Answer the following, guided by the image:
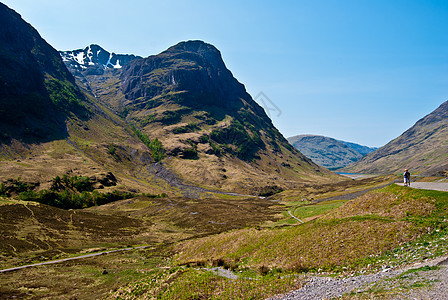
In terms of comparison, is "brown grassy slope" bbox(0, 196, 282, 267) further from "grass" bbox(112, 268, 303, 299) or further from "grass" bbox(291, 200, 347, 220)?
"grass" bbox(112, 268, 303, 299)

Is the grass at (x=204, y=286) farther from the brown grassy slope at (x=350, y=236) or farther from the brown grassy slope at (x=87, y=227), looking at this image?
the brown grassy slope at (x=87, y=227)

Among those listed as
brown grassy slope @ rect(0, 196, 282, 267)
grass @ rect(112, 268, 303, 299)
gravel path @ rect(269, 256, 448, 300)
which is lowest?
brown grassy slope @ rect(0, 196, 282, 267)

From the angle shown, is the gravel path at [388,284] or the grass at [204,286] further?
the grass at [204,286]

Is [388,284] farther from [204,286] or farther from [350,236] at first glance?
[204,286]

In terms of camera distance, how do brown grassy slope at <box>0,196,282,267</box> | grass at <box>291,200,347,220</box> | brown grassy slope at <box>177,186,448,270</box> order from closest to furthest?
1. brown grassy slope at <box>177,186,448,270</box>
2. brown grassy slope at <box>0,196,282,267</box>
3. grass at <box>291,200,347,220</box>

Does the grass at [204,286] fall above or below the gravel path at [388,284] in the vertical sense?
below

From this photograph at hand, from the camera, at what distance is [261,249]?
3681 centimetres

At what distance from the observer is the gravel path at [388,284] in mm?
15594

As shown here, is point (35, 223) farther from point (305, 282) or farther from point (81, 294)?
point (305, 282)

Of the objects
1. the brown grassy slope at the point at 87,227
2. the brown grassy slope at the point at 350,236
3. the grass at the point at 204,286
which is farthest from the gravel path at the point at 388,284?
the brown grassy slope at the point at 87,227

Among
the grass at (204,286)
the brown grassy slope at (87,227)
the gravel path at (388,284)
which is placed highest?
the gravel path at (388,284)

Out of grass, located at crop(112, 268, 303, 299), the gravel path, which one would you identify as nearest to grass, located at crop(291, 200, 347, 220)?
grass, located at crop(112, 268, 303, 299)

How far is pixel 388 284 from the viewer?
1800 cm

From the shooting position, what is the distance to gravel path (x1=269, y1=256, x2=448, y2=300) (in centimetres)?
1559
